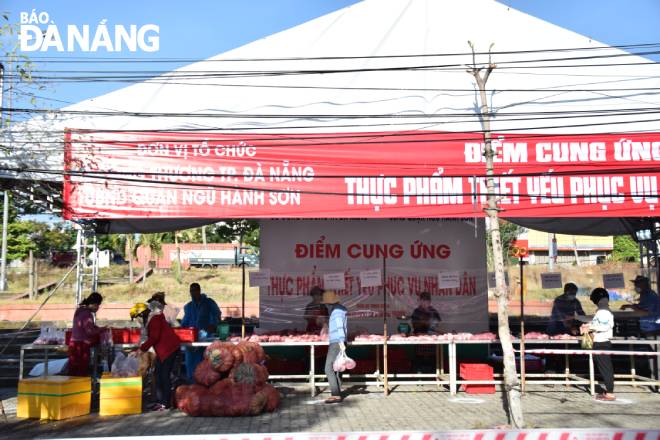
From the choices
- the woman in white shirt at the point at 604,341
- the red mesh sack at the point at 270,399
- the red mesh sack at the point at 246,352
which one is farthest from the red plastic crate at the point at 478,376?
the red mesh sack at the point at 246,352

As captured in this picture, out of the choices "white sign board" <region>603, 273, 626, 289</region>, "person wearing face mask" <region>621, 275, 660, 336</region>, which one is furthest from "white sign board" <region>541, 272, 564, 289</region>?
"person wearing face mask" <region>621, 275, 660, 336</region>

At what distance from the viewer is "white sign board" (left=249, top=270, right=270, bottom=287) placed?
39.9ft

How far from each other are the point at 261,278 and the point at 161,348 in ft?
9.35

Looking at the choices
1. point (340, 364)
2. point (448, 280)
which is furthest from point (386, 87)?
point (340, 364)

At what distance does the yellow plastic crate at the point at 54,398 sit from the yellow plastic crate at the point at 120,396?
28cm

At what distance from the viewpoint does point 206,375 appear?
9.55 m

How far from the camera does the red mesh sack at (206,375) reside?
9.54 m

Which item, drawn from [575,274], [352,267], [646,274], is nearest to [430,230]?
[352,267]

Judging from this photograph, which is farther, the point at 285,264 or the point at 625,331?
the point at 625,331

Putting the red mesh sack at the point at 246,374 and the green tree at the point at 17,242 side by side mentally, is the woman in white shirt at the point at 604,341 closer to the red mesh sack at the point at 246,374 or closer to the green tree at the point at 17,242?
the red mesh sack at the point at 246,374

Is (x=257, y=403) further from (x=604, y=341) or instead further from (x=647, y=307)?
(x=647, y=307)

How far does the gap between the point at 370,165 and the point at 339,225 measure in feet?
9.98

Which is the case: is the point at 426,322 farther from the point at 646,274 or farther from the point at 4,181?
the point at 4,181

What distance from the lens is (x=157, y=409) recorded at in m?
9.87
